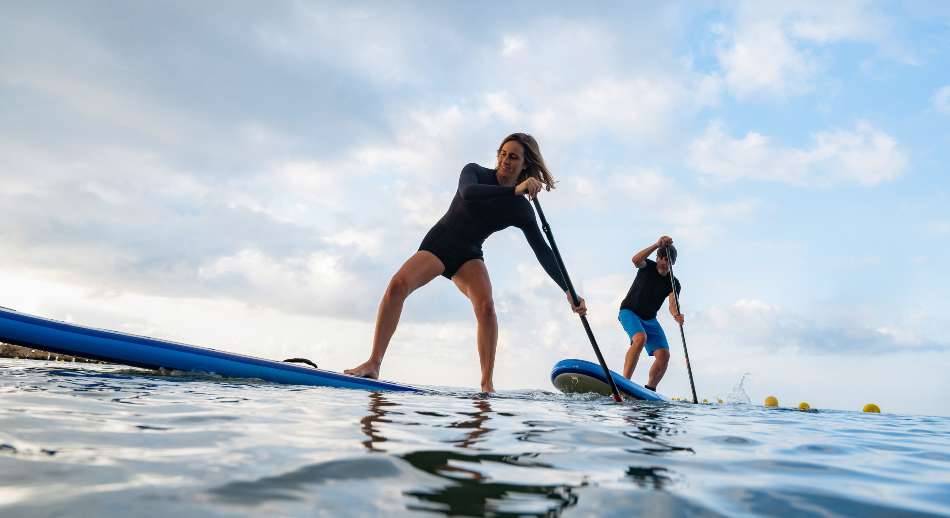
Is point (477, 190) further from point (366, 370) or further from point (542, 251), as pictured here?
point (366, 370)

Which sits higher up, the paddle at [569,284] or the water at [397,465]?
the paddle at [569,284]

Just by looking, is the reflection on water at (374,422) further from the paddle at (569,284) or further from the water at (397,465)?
the paddle at (569,284)

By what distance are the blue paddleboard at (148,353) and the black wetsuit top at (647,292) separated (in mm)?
4302

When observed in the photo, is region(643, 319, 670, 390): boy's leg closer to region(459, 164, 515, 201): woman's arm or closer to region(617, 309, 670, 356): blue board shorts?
region(617, 309, 670, 356): blue board shorts

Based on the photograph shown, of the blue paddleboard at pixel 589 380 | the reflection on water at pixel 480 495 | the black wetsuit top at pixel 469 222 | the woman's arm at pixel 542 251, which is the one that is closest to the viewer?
the reflection on water at pixel 480 495

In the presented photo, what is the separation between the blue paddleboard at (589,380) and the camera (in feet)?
20.9

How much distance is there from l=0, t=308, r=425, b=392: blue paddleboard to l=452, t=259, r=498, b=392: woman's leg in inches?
39.2

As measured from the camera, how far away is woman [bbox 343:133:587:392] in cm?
530

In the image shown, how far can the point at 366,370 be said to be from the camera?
5.18 metres

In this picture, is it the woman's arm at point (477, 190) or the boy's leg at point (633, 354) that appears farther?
the boy's leg at point (633, 354)

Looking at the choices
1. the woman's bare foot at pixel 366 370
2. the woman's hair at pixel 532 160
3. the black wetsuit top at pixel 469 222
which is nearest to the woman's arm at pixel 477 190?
the black wetsuit top at pixel 469 222

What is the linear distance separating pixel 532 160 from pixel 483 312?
57.8 inches

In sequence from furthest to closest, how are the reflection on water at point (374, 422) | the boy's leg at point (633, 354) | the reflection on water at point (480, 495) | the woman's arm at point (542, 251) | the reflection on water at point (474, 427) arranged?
the boy's leg at point (633, 354)
the woman's arm at point (542, 251)
the reflection on water at point (474, 427)
the reflection on water at point (374, 422)
the reflection on water at point (480, 495)

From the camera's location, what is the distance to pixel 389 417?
2709 millimetres
